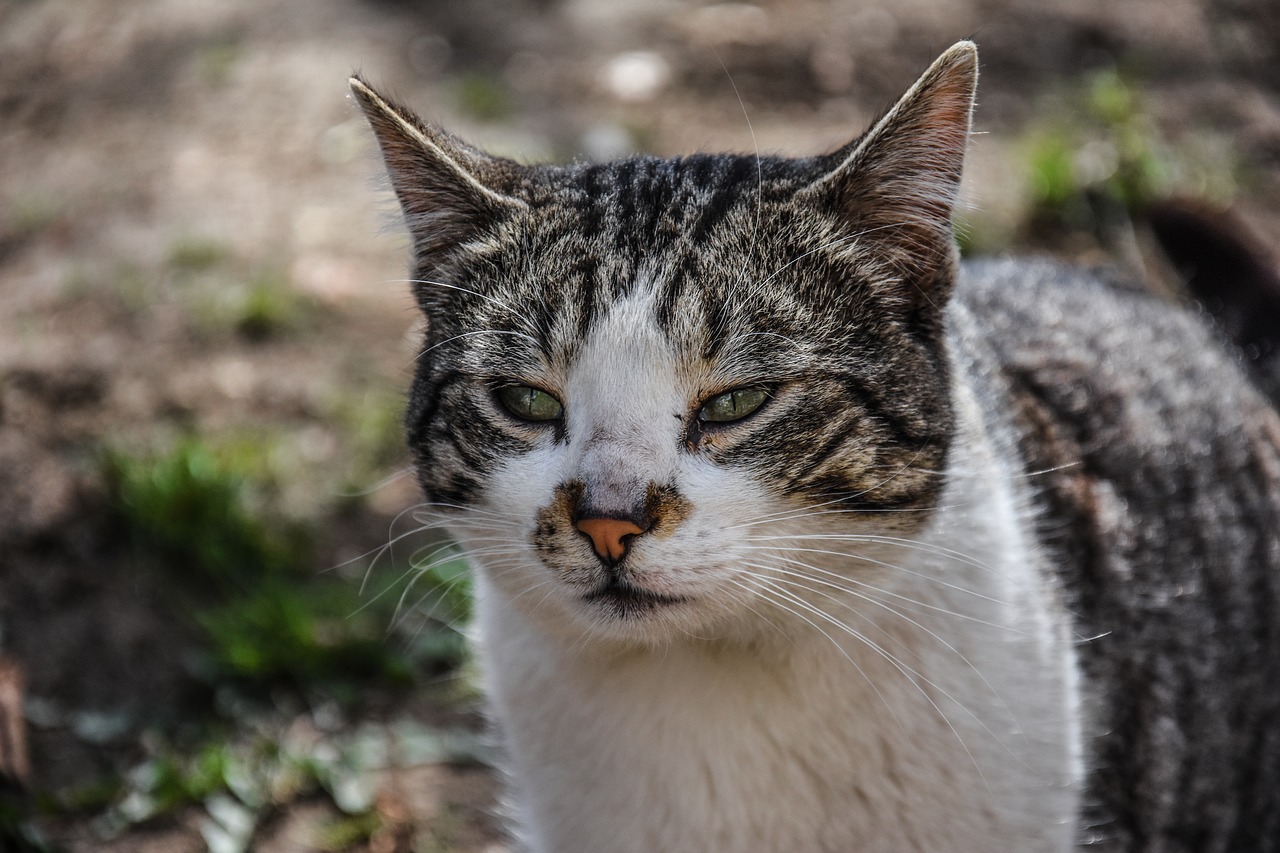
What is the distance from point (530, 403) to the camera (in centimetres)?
195

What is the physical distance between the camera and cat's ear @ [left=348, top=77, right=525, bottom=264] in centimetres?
206

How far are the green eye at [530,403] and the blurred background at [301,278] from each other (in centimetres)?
34

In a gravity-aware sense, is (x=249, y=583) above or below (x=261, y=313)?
below

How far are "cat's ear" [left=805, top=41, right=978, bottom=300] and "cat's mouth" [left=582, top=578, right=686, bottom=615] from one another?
0.66 m

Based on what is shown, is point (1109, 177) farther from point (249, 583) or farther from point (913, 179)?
point (249, 583)

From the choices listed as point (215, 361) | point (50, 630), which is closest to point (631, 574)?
point (50, 630)

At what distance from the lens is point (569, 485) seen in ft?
5.87

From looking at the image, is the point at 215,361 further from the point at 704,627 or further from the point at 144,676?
the point at 704,627

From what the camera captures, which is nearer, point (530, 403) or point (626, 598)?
point (626, 598)

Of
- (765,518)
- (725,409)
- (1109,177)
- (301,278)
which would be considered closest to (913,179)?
(725,409)

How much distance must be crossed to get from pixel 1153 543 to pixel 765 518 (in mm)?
1110

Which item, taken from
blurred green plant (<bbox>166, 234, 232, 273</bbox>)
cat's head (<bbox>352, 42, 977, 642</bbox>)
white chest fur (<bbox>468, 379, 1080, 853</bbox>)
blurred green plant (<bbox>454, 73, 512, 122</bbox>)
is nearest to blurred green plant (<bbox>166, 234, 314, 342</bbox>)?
blurred green plant (<bbox>166, 234, 232, 273</bbox>)

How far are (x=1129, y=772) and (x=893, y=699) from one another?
0.69m

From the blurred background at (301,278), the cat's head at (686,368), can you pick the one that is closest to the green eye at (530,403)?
the cat's head at (686,368)
